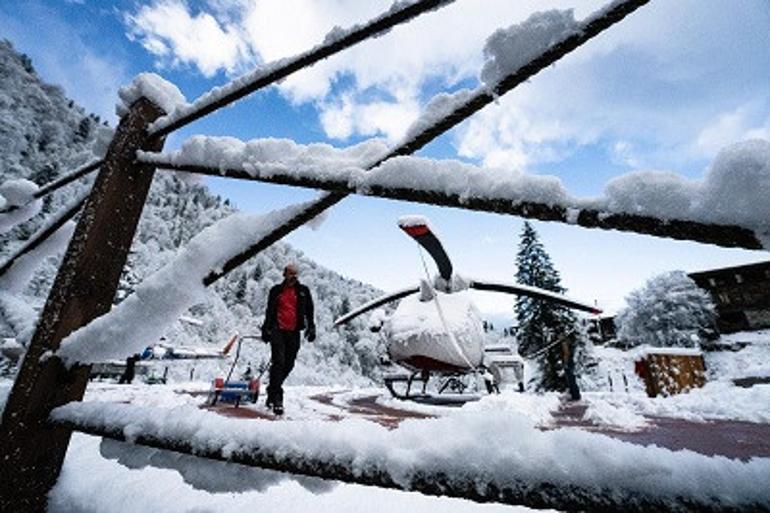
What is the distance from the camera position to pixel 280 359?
4445mm

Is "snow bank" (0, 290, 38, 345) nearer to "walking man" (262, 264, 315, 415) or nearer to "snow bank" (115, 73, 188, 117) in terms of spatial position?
"snow bank" (115, 73, 188, 117)

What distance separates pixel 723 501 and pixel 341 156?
0.93m

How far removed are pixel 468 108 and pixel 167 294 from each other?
0.87 metres

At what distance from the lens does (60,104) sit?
60.5m

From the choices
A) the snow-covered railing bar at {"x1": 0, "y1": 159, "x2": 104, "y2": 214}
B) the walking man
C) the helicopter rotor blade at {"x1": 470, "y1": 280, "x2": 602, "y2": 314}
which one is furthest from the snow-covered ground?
the helicopter rotor blade at {"x1": 470, "y1": 280, "x2": 602, "y2": 314}

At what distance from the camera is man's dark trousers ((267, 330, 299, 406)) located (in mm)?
4301

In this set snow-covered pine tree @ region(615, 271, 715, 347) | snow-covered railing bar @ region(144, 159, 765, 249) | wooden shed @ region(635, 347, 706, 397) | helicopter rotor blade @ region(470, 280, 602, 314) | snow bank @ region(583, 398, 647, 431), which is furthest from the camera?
snow-covered pine tree @ region(615, 271, 715, 347)

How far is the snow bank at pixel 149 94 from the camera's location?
1.47 m

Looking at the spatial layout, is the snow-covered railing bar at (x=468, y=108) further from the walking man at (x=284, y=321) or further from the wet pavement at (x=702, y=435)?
the walking man at (x=284, y=321)

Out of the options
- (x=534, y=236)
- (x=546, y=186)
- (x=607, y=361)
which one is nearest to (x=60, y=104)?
(x=534, y=236)

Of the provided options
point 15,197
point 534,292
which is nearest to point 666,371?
point 534,292

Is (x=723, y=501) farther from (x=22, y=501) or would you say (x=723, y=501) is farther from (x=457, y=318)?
(x=457, y=318)

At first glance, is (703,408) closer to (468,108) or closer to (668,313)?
(468,108)

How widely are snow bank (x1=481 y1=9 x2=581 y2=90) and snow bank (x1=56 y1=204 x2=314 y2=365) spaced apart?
0.58 metres
